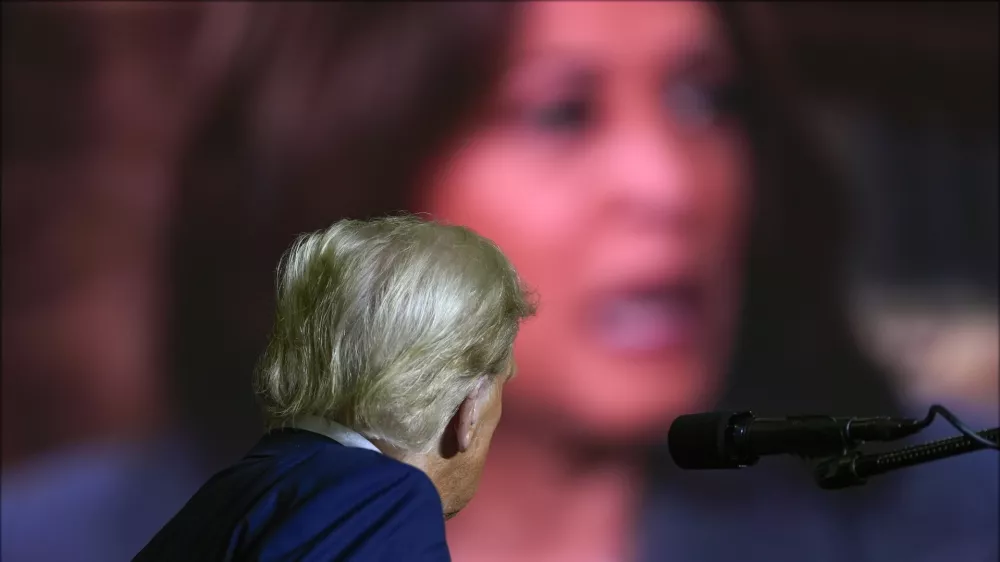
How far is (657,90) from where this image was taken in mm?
2383

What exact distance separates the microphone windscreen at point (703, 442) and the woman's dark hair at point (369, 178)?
38.8 inches

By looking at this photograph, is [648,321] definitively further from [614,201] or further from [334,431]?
[334,431]

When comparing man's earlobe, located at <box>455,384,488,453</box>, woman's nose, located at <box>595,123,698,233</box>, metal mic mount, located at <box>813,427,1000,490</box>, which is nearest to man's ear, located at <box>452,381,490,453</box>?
man's earlobe, located at <box>455,384,488,453</box>

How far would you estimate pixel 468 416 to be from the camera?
131 cm

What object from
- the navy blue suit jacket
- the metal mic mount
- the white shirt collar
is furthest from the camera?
the white shirt collar

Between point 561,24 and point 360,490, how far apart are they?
5.09 feet

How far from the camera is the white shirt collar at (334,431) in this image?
124 cm

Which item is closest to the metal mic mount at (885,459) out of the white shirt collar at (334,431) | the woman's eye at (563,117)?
the white shirt collar at (334,431)

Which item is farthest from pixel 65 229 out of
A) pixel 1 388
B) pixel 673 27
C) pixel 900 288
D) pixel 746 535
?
pixel 900 288

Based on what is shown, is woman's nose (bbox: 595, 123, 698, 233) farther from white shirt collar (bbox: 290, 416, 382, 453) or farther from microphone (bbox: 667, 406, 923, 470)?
white shirt collar (bbox: 290, 416, 382, 453)

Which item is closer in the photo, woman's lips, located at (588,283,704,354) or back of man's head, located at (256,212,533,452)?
back of man's head, located at (256,212,533,452)

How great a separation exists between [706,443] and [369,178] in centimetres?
121

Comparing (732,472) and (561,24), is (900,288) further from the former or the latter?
(561,24)

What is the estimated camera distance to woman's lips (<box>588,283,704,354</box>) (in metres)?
2.34
